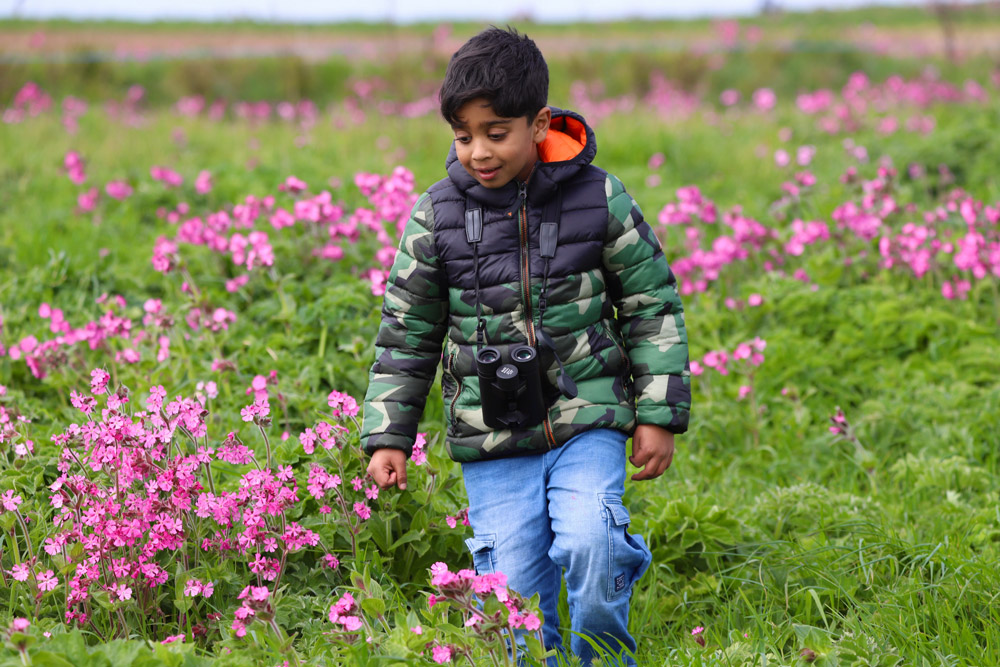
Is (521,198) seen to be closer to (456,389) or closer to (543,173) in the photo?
(543,173)

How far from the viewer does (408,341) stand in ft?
8.97

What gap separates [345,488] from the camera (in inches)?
118

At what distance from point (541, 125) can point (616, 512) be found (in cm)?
100

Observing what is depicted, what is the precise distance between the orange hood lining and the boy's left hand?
727 mm

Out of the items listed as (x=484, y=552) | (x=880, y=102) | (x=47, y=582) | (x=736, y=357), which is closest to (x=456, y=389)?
(x=484, y=552)

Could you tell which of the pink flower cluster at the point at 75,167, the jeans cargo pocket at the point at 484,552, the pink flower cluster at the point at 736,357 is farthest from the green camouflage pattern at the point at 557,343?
the pink flower cluster at the point at 75,167

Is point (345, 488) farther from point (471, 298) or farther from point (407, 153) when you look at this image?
point (407, 153)

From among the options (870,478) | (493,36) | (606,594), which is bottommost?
(870,478)

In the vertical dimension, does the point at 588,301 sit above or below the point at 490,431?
above

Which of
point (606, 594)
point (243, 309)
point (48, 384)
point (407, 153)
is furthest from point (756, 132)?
point (606, 594)

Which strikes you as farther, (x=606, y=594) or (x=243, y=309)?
(x=243, y=309)

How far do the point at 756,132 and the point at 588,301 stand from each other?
8287 millimetres

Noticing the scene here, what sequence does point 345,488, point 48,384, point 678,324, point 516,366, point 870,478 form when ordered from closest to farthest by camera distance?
point 516,366
point 678,324
point 345,488
point 870,478
point 48,384

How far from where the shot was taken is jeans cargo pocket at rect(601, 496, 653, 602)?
250 cm
